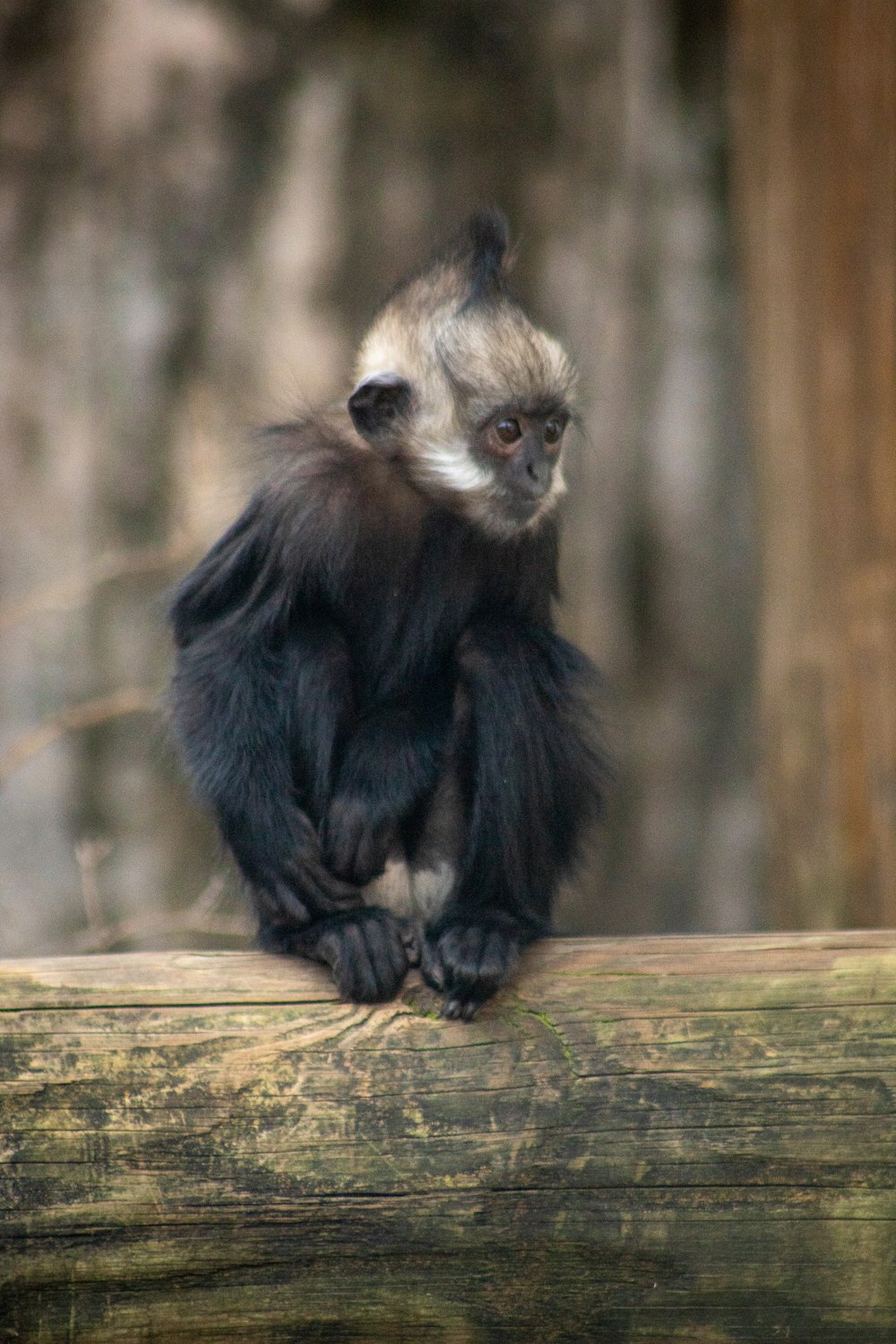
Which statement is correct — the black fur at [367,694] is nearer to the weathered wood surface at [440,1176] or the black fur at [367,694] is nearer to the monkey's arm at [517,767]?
the monkey's arm at [517,767]

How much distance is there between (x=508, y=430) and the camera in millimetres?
3660

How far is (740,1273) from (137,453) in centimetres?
480

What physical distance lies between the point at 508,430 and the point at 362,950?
1.35m

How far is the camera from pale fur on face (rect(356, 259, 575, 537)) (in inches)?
142

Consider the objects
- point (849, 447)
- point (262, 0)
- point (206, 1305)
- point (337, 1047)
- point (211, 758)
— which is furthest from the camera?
point (262, 0)

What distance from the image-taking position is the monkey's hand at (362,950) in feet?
9.16

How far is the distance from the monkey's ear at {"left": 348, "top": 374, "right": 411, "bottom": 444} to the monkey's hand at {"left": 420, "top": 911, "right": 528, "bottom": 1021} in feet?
3.81

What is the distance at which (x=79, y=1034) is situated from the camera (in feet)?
8.60

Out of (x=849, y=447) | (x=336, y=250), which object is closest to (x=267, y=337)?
(x=336, y=250)

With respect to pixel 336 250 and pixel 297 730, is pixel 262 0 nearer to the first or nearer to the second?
pixel 336 250

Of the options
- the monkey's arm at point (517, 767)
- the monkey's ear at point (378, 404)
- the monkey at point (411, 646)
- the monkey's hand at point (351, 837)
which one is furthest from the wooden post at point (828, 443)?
the monkey's hand at point (351, 837)

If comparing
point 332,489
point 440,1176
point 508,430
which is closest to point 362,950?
point 440,1176

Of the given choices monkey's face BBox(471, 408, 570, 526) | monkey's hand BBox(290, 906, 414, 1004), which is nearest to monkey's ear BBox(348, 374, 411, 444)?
monkey's face BBox(471, 408, 570, 526)

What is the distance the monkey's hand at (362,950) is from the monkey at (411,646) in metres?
0.10
